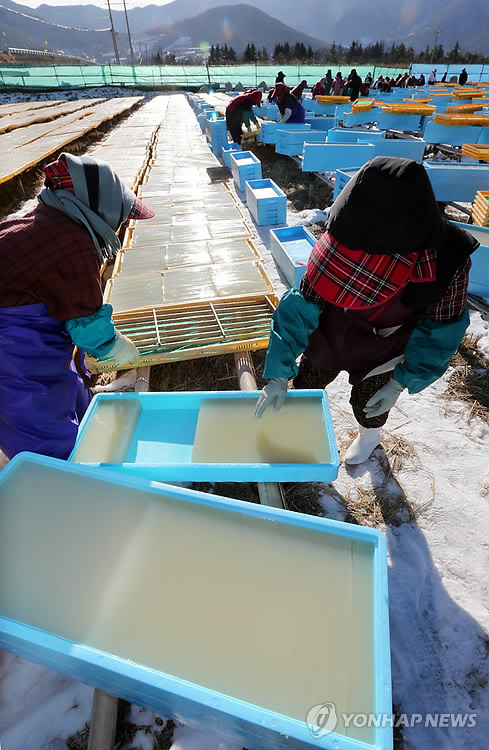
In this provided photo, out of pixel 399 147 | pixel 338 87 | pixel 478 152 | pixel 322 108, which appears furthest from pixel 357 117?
pixel 338 87

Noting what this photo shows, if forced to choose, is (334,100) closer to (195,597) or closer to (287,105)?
(287,105)

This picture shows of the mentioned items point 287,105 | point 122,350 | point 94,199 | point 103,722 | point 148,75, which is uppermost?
point 148,75

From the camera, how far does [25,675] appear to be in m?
1.67

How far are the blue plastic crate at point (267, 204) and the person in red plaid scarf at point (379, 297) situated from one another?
13.8 ft

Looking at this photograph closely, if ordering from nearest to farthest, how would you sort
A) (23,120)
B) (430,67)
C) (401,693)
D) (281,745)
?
(281,745), (401,693), (23,120), (430,67)

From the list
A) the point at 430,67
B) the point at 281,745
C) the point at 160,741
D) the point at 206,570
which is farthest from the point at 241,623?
the point at 430,67

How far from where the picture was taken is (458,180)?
5348 millimetres

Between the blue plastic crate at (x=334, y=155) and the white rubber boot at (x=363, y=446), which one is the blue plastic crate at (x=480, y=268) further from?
the blue plastic crate at (x=334, y=155)

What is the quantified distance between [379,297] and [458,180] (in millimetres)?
5061

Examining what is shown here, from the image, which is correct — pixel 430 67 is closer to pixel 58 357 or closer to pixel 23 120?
pixel 23 120

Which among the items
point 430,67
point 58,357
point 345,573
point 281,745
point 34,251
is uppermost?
point 430,67

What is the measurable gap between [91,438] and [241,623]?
1191mm

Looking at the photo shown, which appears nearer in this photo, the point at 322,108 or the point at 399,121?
the point at 399,121

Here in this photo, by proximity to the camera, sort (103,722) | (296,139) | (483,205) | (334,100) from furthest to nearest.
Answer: (334,100)
(296,139)
(483,205)
(103,722)
